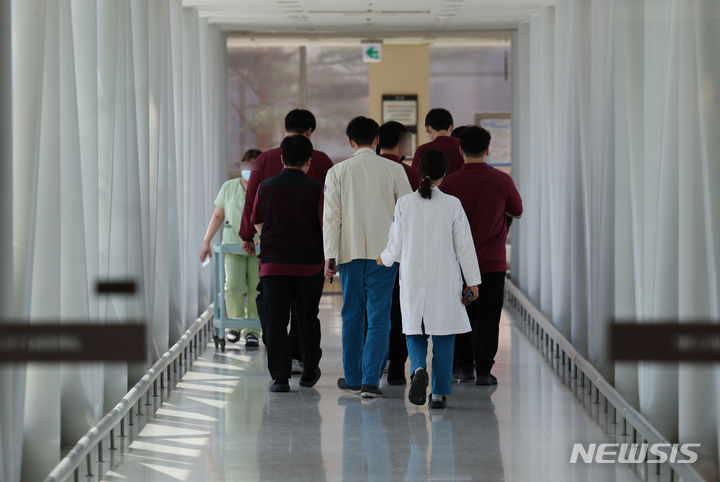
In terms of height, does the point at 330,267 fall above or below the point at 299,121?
below

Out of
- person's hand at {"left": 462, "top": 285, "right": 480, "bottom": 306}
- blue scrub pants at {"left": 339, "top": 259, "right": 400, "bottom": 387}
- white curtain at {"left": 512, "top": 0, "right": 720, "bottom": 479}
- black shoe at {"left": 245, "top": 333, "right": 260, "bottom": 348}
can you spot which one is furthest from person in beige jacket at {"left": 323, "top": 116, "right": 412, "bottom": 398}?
black shoe at {"left": 245, "top": 333, "right": 260, "bottom": 348}

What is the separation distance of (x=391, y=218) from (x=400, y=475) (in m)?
1.96

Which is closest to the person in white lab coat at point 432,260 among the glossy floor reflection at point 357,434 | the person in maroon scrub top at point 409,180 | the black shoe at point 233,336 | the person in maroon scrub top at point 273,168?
the glossy floor reflection at point 357,434

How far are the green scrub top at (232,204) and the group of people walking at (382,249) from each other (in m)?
1.44

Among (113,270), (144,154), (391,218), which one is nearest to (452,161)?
(391,218)

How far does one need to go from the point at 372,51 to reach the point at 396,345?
5847mm

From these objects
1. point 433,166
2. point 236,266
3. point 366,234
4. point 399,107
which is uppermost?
point 399,107

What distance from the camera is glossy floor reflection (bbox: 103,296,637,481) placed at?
14.2 feet

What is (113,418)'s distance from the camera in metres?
4.35

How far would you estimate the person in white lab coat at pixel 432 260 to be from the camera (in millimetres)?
5227

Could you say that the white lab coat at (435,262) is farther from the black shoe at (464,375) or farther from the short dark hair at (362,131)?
the black shoe at (464,375)

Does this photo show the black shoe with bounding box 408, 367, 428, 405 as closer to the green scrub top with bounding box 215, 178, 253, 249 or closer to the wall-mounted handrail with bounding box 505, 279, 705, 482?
the wall-mounted handrail with bounding box 505, 279, 705, 482

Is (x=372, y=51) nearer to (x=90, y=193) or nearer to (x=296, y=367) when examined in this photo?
(x=296, y=367)

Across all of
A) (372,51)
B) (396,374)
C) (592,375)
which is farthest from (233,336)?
(372,51)
